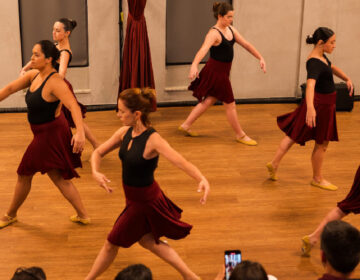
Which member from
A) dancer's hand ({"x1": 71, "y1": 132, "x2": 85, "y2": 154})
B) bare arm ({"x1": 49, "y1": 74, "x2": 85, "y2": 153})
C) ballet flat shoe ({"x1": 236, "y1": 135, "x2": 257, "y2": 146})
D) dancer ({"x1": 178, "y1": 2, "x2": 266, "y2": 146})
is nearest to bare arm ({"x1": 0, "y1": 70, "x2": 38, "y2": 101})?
bare arm ({"x1": 49, "y1": 74, "x2": 85, "y2": 153})

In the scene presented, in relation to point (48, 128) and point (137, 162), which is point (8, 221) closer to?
point (48, 128)

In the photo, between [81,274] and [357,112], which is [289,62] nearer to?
[357,112]

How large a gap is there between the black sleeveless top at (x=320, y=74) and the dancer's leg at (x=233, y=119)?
1.53 metres

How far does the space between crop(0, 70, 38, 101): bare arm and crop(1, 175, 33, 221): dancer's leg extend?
658mm

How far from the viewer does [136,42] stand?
7285 mm

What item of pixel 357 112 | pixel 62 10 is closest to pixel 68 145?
pixel 62 10

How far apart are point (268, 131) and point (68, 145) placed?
10.3ft

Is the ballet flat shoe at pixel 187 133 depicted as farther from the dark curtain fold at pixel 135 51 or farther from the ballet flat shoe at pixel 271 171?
the ballet flat shoe at pixel 271 171

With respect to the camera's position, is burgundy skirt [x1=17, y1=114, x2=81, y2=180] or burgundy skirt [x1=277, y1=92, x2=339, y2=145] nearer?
burgundy skirt [x1=17, y1=114, x2=81, y2=180]

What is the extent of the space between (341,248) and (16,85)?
2770 mm

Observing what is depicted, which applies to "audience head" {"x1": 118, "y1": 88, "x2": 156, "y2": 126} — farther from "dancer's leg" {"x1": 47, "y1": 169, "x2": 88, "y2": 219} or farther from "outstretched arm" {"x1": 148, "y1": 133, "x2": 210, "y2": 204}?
"dancer's leg" {"x1": 47, "y1": 169, "x2": 88, "y2": 219}

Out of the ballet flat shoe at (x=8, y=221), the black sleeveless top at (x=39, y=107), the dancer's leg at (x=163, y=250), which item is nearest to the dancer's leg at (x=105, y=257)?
the dancer's leg at (x=163, y=250)

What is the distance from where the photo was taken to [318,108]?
17.5 feet

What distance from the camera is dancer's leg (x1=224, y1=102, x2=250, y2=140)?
675 cm
